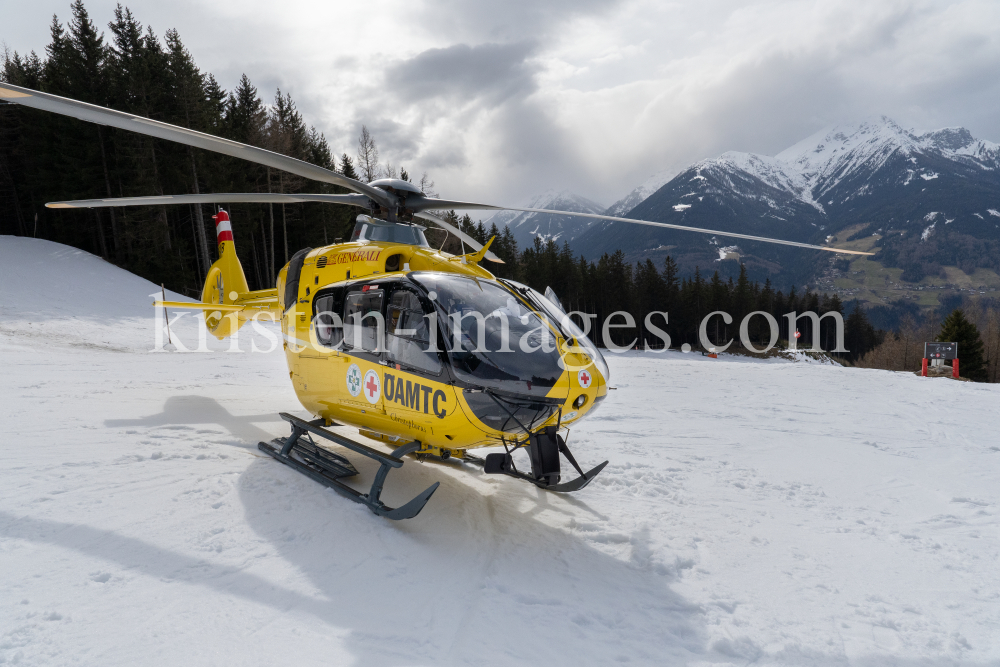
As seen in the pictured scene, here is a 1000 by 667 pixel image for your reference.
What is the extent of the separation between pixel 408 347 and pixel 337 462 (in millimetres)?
1984

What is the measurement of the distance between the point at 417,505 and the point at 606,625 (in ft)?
6.10

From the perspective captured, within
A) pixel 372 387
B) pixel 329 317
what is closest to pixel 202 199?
pixel 329 317

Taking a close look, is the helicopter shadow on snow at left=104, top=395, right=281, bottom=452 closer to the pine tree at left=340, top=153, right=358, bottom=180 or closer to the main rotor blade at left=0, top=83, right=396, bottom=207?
the main rotor blade at left=0, top=83, right=396, bottom=207

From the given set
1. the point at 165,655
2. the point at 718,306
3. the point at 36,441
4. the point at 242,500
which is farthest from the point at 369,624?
the point at 718,306

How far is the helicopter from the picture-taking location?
175 inches

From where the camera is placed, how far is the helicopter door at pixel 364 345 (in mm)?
5314

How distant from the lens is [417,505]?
4.65 m

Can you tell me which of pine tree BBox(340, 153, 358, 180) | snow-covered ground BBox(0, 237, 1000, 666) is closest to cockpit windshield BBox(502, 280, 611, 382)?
snow-covered ground BBox(0, 237, 1000, 666)

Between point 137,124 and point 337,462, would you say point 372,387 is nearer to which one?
point 337,462

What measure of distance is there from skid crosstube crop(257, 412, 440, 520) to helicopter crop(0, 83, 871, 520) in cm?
2

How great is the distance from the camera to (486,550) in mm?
4668

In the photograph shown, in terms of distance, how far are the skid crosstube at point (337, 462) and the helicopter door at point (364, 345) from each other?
1.64 feet

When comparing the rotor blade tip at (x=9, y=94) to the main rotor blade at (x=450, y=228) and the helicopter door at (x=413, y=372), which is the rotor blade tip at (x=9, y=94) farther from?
the main rotor blade at (x=450, y=228)

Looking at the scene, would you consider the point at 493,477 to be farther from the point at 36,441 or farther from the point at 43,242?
the point at 43,242
